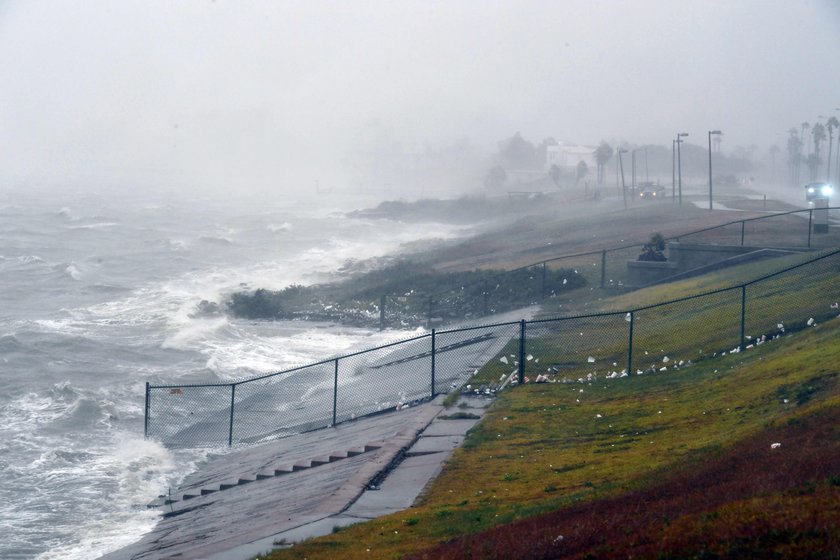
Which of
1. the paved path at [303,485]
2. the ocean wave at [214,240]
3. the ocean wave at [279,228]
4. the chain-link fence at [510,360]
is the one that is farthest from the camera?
the ocean wave at [279,228]

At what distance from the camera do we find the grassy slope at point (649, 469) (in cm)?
668

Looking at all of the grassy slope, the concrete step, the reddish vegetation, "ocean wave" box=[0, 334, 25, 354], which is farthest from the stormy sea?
the reddish vegetation

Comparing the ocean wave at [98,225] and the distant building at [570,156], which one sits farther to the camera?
the distant building at [570,156]

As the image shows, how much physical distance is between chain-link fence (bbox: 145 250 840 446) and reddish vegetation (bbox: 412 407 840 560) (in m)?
8.83

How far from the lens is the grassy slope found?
6.68 m

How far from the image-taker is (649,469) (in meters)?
10.8

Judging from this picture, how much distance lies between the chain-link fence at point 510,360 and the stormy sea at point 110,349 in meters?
1.59

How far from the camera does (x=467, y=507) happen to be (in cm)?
1124

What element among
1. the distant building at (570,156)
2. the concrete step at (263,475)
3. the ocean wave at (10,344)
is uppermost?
the distant building at (570,156)

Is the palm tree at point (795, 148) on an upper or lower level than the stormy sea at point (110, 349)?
upper

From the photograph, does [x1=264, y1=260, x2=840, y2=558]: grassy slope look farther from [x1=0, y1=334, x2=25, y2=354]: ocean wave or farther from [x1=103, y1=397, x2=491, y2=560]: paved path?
[x1=0, y1=334, x2=25, y2=354]: ocean wave

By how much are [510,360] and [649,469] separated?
10.2 metres

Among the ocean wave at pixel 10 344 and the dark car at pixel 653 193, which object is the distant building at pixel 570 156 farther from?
the ocean wave at pixel 10 344

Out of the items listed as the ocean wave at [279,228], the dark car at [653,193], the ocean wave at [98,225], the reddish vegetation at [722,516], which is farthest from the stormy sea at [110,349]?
the dark car at [653,193]
